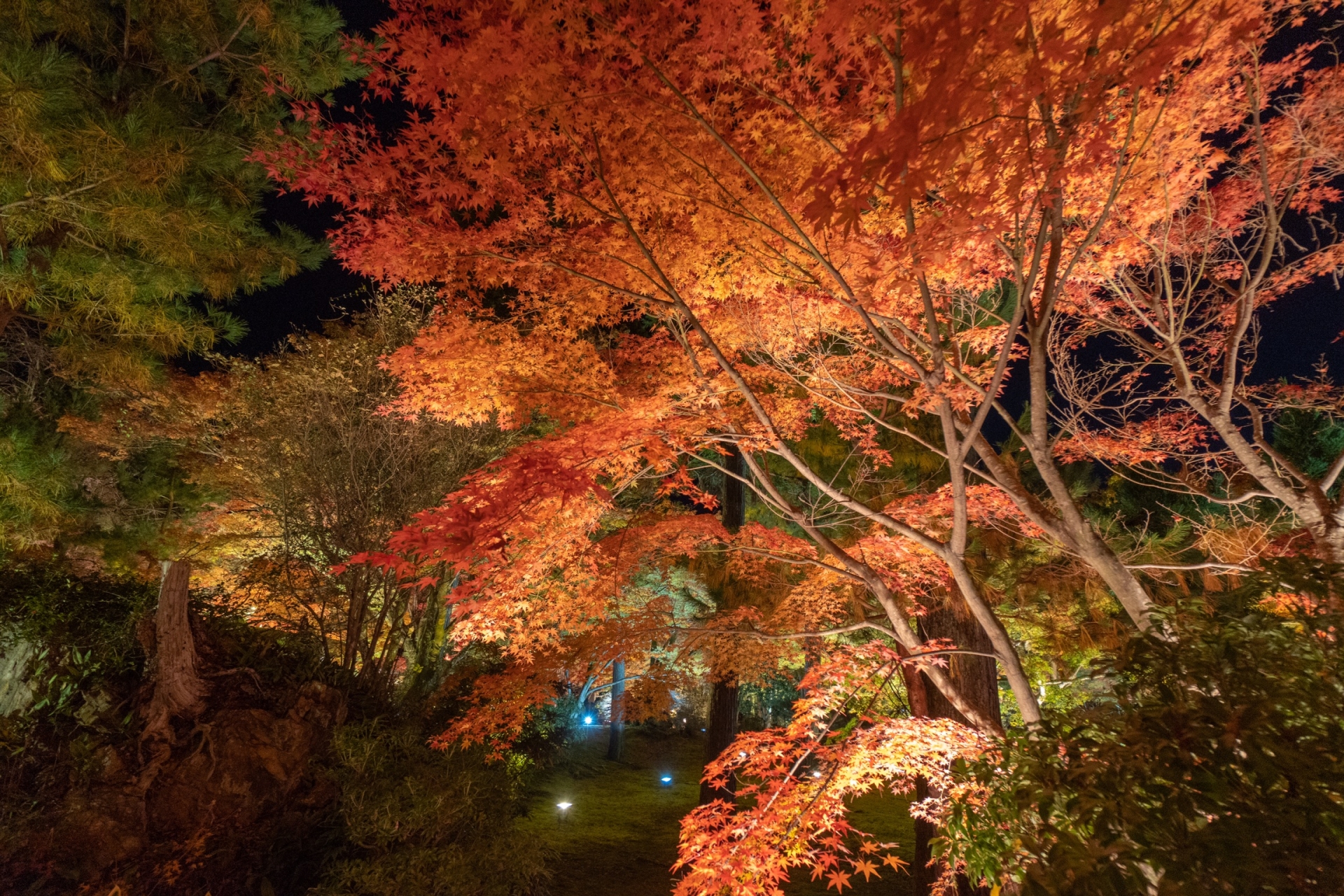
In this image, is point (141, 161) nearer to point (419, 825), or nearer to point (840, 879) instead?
point (419, 825)

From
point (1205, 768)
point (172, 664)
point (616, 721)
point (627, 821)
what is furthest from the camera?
point (616, 721)

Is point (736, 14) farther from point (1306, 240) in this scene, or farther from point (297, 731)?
point (297, 731)

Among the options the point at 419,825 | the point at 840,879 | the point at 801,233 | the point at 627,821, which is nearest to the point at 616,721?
the point at 627,821

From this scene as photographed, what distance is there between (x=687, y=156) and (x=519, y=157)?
4.83ft

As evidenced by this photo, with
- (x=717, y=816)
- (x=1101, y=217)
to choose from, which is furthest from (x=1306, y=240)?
(x=717, y=816)

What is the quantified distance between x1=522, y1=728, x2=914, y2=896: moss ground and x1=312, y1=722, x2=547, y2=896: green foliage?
116 centimetres

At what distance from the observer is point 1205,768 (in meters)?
1.57

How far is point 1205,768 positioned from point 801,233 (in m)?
2.96

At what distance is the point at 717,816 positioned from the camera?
16.0 feet

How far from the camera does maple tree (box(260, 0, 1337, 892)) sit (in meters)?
3.06

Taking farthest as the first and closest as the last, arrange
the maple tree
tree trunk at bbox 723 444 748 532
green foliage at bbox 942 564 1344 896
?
tree trunk at bbox 723 444 748 532 < the maple tree < green foliage at bbox 942 564 1344 896

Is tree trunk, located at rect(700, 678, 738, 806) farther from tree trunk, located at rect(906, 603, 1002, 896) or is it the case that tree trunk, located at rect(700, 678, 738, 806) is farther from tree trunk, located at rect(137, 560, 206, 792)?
tree trunk, located at rect(137, 560, 206, 792)

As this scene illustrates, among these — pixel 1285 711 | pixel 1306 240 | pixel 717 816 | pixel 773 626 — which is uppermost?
pixel 1306 240

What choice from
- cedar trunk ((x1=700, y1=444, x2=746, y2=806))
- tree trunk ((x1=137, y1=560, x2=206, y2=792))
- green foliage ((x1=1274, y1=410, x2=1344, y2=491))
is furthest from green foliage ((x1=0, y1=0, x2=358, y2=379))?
green foliage ((x1=1274, y1=410, x2=1344, y2=491))
